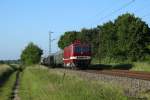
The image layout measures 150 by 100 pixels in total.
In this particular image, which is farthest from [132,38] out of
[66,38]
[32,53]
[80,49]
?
[32,53]

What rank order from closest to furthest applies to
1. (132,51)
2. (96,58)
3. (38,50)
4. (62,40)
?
(132,51)
(96,58)
(62,40)
(38,50)

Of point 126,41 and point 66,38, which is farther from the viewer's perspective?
point 66,38

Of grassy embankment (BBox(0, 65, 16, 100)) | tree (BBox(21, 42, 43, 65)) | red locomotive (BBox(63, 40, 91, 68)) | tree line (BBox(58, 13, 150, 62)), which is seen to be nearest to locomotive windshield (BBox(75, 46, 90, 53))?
red locomotive (BBox(63, 40, 91, 68))

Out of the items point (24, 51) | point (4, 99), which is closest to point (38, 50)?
point (24, 51)

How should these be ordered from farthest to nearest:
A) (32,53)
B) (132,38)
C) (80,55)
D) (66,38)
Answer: (32,53) < (66,38) < (132,38) < (80,55)

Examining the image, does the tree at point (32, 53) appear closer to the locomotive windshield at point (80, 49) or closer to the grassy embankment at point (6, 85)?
the grassy embankment at point (6, 85)

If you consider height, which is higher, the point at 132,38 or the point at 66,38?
the point at 66,38

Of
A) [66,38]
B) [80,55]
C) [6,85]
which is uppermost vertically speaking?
[66,38]

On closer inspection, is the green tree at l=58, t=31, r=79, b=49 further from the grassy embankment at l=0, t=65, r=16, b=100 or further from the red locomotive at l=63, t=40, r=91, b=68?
the red locomotive at l=63, t=40, r=91, b=68

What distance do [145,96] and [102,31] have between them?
92.9m

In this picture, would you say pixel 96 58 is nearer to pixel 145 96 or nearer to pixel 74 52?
pixel 74 52

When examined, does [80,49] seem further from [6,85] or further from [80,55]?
[6,85]

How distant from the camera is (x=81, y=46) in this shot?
55.5 m

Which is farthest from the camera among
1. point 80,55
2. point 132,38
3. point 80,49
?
point 132,38
